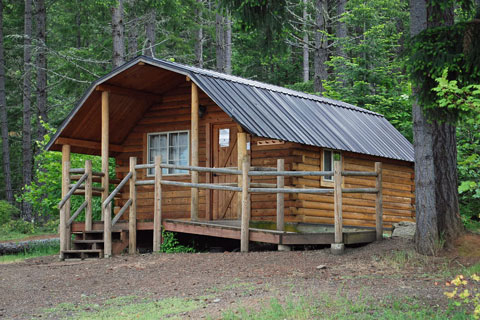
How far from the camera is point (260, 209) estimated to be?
16547 mm

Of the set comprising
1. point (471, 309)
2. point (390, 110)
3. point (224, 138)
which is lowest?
point (471, 309)

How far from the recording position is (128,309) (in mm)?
9680

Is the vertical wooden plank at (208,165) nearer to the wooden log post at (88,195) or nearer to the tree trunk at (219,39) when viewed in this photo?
the wooden log post at (88,195)

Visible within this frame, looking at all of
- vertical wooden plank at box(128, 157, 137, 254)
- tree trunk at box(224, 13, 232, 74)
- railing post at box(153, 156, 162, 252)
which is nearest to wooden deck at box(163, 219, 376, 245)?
railing post at box(153, 156, 162, 252)

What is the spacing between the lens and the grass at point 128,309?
919cm

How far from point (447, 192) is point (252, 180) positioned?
545 cm

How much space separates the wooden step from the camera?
15500mm

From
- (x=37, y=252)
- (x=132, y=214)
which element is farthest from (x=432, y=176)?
(x=37, y=252)

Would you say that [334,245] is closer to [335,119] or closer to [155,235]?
[155,235]

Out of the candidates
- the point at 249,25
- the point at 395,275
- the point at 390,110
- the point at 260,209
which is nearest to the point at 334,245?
the point at 395,275

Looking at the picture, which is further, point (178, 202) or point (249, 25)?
point (178, 202)

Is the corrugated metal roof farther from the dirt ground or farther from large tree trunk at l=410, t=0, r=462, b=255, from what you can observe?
large tree trunk at l=410, t=0, r=462, b=255

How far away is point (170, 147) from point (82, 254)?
3.87 m

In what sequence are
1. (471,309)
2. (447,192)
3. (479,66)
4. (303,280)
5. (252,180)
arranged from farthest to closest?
(252,180)
(447,192)
(303,280)
(479,66)
(471,309)
